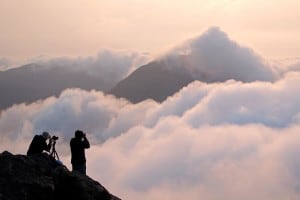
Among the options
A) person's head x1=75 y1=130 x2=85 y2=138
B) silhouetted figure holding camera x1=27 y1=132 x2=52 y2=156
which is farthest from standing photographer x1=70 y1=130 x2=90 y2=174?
silhouetted figure holding camera x1=27 y1=132 x2=52 y2=156

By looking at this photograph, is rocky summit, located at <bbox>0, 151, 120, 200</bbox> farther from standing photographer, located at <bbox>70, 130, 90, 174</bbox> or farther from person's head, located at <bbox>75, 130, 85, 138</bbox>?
standing photographer, located at <bbox>70, 130, 90, 174</bbox>

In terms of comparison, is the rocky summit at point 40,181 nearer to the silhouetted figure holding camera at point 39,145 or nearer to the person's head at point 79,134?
the silhouetted figure holding camera at point 39,145

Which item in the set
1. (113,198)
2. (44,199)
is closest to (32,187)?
(44,199)

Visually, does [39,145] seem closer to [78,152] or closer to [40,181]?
[78,152]

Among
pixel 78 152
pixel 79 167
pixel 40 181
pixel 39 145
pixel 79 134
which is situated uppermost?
pixel 79 134

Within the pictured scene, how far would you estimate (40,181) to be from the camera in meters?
21.0

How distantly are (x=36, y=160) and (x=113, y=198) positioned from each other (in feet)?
13.0

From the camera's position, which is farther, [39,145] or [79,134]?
[79,134]

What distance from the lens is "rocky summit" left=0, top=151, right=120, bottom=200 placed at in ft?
66.7

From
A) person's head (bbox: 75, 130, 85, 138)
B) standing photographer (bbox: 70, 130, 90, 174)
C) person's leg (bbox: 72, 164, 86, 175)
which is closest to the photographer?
person's head (bbox: 75, 130, 85, 138)

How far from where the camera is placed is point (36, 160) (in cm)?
2236

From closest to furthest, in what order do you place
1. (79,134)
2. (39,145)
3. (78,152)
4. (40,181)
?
(40,181)
(39,145)
(79,134)
(78,152)

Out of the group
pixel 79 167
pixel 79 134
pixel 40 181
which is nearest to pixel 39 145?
pixel 79 134

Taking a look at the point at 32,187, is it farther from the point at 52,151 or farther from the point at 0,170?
the point at 52,151
